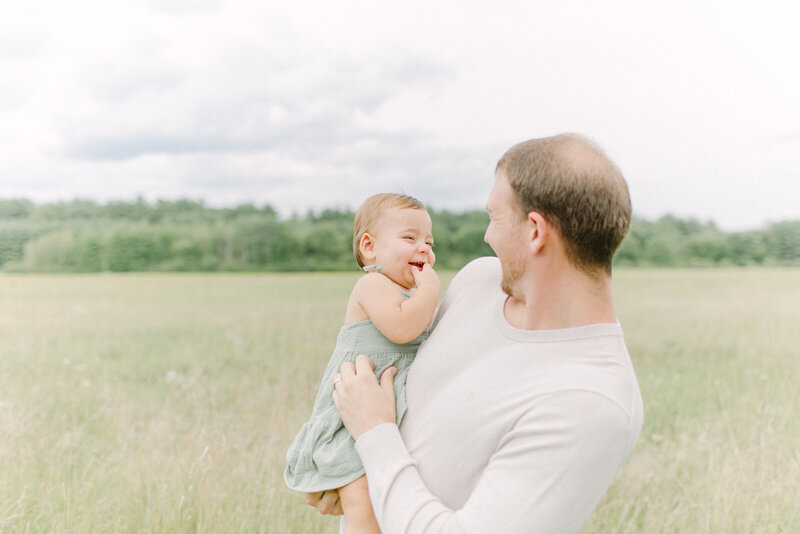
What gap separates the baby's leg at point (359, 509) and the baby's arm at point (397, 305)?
0.39 meters

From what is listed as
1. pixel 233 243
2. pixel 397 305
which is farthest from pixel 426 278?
pixel 233 243

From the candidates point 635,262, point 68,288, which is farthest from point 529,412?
point 635,262

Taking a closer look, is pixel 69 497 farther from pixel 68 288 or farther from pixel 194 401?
pixel 68 288

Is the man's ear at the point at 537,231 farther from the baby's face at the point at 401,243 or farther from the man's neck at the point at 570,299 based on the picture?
the baby's face at the point at 401,243

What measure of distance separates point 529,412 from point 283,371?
479cm

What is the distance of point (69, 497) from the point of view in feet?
9.98

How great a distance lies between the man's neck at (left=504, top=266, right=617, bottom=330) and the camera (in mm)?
1313

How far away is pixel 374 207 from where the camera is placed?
174cm

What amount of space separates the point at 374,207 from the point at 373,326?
37cm

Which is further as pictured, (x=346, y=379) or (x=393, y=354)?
(x=393, y=354)

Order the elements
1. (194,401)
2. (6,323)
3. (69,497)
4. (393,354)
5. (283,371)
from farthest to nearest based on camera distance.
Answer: (6,323) → (283,371) → (194,401) → (69,497) → (393,354)

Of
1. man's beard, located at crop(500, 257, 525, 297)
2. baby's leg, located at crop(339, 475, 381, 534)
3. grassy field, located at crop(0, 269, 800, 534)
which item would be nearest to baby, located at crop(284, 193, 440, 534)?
baby's leg, located at crop(339, 475, 381, 534)

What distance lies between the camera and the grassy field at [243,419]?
2.98m

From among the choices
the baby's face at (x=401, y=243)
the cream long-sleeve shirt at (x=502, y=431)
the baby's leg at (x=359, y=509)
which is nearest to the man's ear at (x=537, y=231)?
the cream long-sleeve shirt at (x=502, y=431)
